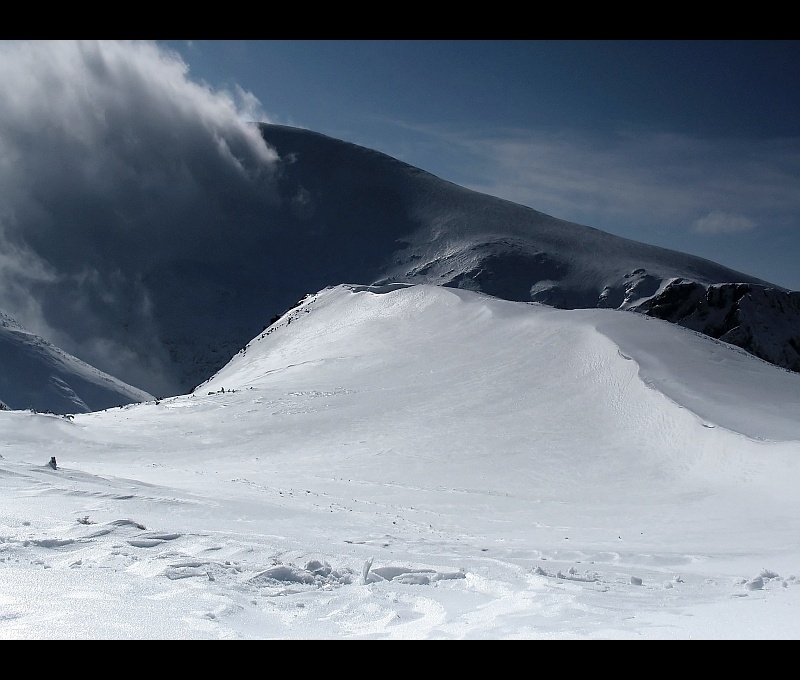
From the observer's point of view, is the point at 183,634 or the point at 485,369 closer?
the point at 183,634

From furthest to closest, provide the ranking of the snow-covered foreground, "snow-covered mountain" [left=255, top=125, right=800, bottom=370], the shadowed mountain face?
the shadowed mountain face → "snow-covered mountain" [left=255, top=125, right=800, bottom=370] → the snow-covered foreground

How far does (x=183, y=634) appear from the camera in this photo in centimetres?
367

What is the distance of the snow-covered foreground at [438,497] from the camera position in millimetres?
4645

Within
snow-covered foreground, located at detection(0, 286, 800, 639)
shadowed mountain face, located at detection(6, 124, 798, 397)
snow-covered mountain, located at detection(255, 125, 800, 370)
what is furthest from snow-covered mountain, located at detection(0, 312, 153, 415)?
shadowed mountain face, located at detection(6, 124, 798, 397)

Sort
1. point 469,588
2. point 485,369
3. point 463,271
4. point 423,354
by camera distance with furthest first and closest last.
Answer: point 463,271 → point 423,354 → point 485,369 → point 469,588

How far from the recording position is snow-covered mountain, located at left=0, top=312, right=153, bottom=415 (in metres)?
39.9

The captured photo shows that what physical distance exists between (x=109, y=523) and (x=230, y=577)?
1.93m

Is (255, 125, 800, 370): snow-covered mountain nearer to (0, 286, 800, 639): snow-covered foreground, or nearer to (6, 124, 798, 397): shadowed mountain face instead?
(6, 124, 798, 397): shadowed mountain face

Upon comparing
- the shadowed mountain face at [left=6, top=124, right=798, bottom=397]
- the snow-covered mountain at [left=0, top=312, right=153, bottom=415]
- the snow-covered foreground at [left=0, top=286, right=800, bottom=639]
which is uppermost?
the shadowed mountain face at [left=6, top=124, right=798, bottom=397]

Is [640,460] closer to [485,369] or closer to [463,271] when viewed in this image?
[485,369]

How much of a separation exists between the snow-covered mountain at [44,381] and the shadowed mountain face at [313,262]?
4718cm

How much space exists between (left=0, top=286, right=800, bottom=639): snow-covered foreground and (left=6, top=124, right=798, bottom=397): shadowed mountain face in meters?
63.4

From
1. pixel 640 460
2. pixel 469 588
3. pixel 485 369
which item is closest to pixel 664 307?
pixel 485 369

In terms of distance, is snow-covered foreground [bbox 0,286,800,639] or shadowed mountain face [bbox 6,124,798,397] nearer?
snow-covered foreground [bbox 0,286,800,639]
